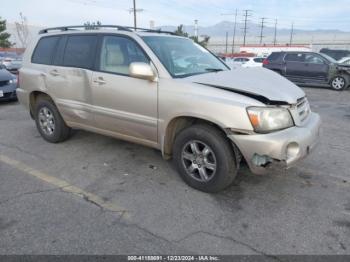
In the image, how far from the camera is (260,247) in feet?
8.84

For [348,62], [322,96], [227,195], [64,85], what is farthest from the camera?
[348,62]

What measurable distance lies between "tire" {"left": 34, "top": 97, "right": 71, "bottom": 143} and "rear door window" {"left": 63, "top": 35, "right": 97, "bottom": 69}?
0.84m

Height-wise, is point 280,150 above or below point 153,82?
below

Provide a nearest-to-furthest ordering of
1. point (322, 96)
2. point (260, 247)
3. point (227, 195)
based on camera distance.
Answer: point (260, 247) → point (227, 195) → point (322, 96)

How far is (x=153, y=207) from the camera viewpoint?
3328 millimetres

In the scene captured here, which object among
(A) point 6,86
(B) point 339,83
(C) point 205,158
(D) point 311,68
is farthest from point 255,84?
(D) point 311,68

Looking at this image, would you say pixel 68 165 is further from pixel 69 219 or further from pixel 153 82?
pixel 153 82

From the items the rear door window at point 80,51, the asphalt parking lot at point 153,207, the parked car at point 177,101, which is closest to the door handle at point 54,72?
the parked car at point 177,101

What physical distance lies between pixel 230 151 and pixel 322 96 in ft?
31.7

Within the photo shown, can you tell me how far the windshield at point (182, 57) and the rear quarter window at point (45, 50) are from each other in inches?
74.2

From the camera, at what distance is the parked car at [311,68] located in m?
13.3

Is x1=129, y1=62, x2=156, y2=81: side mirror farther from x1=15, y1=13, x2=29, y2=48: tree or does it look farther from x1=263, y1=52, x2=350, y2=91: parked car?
x1=15, y1=13, x2=29, y2=48: tree

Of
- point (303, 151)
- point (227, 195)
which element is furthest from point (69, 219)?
point (303, 151)

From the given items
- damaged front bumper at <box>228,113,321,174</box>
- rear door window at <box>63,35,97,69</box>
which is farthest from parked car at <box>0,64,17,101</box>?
damaged front bumper at <box>228,113,321,174</box>
